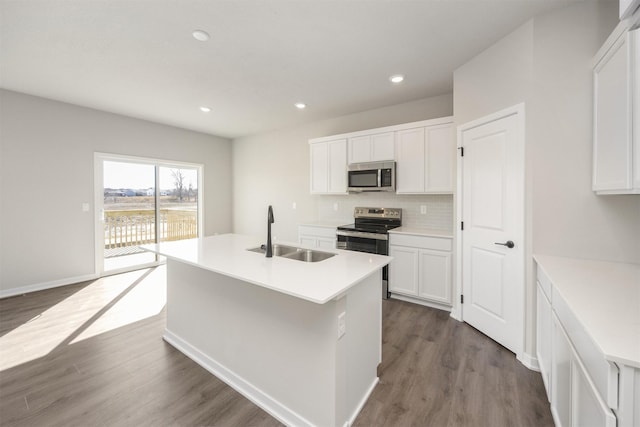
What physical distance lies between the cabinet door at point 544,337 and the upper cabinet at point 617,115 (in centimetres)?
79

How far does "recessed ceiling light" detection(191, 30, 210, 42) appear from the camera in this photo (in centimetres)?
224

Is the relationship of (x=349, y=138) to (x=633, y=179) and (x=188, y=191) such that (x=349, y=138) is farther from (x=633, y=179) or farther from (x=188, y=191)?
(x=188, y=191)

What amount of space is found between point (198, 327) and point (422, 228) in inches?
118

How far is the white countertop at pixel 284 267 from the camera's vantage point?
134cm

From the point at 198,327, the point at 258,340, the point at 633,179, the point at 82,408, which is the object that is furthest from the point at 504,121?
the point at 82,408

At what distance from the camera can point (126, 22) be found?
2133 mm

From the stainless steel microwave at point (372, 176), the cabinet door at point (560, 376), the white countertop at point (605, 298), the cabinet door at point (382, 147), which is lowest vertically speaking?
the cabinet door at point (560, 376)

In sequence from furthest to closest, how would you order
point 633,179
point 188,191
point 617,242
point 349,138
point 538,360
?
point 188,191 → point 349,138 → point 538,360 → point 617,242 → point 633,179

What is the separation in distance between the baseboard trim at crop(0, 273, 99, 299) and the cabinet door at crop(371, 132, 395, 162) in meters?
4.86

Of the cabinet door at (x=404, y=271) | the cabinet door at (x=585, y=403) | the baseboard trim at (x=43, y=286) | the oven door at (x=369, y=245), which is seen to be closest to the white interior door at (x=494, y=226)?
the cabinet door at (x=404, y=271)

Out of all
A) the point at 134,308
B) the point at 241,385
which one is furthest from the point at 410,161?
the point at 134,308

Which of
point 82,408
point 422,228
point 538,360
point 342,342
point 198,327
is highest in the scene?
point 422,228

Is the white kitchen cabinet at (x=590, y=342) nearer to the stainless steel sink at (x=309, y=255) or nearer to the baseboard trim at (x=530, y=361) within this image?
the baseboard trim at (x=530, y=361)

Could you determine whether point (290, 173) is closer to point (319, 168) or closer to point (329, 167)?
point (319, 168)
